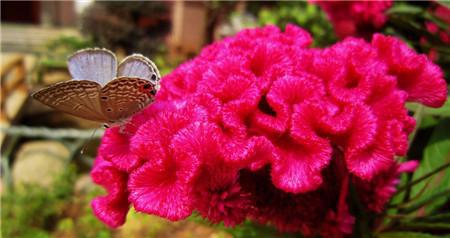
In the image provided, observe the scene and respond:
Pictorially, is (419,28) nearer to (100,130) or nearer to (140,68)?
(140,68)

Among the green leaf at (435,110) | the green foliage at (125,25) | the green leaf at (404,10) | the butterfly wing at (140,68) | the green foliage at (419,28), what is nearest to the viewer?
the butterfly wing at (140,68)

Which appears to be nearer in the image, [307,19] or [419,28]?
[419,28]

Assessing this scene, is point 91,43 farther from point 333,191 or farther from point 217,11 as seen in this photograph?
point 333,191

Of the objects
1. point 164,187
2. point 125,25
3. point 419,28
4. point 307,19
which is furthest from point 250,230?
point 125,25

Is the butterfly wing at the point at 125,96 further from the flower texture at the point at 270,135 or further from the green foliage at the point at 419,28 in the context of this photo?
the green foliage at the point at 419,28

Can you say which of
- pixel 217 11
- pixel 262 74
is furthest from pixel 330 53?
pixel 217 11

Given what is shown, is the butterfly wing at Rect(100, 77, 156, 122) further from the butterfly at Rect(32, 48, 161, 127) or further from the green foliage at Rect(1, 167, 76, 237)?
the green foliage at Rect(1, 167, 76, 237)

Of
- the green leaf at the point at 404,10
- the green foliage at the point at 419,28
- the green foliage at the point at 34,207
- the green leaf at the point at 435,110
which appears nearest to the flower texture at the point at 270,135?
the green leaf at the point at 435,110
